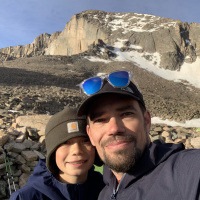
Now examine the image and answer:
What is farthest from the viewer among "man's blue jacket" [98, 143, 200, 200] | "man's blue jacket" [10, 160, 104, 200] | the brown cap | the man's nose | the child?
the brown cap

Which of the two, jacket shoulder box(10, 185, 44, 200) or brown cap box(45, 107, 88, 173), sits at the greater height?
brown cap box(45, 107, 88, 173)

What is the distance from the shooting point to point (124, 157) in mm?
1734

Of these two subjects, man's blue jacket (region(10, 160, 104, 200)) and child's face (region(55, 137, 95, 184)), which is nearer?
man's blue jacket (region(10, 160, 104, 200))

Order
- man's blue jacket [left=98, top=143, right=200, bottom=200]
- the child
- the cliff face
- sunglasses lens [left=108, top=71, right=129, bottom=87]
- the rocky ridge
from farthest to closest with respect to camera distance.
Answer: the cliff face → the rocky ridge → the child → sunglasses lens [left=108, top=71, right=129, bottom=87] → man's blue jacket [left=98, top=143, right=200, bottom=200]

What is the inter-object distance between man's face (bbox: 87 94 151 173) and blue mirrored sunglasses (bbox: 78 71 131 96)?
125mm

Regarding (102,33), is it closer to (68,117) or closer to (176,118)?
(176,118)

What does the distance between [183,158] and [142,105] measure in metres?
0.72

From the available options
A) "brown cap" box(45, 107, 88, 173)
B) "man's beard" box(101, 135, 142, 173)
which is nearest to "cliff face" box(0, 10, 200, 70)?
"brown cap" box(45, 107, 88, 173)

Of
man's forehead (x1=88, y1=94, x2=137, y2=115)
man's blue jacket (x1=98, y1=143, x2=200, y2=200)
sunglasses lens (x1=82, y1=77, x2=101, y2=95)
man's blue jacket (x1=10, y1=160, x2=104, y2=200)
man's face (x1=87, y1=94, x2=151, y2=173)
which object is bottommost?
man's blue jacket (x1=10, y1=160, x2=104, y2=200)

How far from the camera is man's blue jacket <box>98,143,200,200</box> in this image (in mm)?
1232

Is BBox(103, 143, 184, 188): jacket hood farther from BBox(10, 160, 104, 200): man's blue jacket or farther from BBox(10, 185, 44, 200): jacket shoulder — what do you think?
BBox(10, 185, 44, 200): jacket shoulder

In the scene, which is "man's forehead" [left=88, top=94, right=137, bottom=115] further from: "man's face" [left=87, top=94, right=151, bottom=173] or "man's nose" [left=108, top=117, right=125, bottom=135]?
"man's nose" [left=108, top=117, right=125, bottom=135]

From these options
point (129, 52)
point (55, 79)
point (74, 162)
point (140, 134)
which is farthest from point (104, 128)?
point (129, 52)

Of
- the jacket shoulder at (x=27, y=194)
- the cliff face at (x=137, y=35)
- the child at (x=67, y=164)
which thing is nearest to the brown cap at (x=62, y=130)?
the child at (x=67, y=164)
